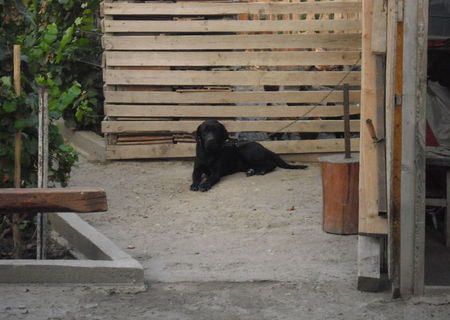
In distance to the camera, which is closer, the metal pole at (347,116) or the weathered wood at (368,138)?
the weathered wood at (368,138)

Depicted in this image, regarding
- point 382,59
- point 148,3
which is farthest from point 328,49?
point 382,59

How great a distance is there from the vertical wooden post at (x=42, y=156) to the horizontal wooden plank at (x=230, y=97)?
466 cm

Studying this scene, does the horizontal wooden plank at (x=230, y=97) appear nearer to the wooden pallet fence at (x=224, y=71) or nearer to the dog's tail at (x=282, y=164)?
the wooden pallet fence at (x=224, y=71)

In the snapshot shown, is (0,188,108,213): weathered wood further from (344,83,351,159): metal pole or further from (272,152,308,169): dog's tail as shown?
(272,152,308,169): dog's tail

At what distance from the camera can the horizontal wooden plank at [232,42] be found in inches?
423

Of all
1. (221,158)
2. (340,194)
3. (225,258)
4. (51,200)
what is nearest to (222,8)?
(221,158)

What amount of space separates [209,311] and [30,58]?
2550mm

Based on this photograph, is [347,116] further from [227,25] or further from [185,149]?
[185,149]

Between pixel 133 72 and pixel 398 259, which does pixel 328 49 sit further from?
pixel 398 259

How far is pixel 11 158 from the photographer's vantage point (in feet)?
22.1

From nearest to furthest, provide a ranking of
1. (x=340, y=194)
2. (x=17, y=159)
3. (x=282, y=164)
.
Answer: (x=17, y=159)
(x=340, y=194)
(x=282, y=164)

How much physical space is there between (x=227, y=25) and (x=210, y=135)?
1587mm

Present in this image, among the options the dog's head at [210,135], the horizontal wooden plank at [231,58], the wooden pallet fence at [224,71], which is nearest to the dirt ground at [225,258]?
the dog's head at [210,135]

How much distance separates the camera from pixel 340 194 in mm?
7625
